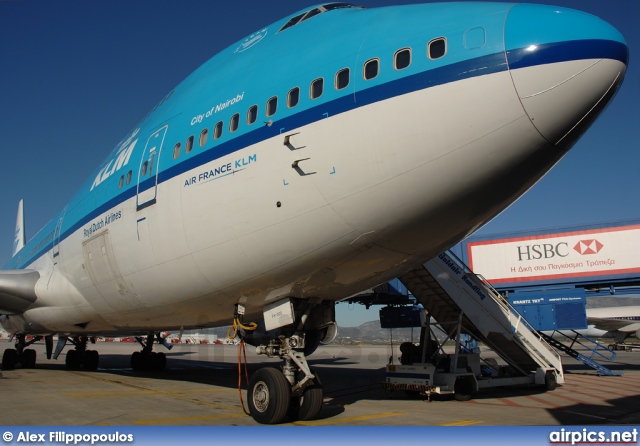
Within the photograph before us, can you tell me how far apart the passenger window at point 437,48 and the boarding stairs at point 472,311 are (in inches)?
295

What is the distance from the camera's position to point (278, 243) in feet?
23.4

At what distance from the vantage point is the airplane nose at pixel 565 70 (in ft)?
17.7

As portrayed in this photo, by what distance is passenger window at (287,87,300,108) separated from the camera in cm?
710

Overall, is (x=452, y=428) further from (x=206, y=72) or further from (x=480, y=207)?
(x=206, y=72)

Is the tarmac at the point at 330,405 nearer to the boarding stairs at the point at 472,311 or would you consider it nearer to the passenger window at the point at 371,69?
the boarding stairs at the point at 472,311

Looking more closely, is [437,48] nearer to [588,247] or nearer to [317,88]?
[317,88]

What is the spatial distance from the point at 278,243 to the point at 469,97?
310 centimetres

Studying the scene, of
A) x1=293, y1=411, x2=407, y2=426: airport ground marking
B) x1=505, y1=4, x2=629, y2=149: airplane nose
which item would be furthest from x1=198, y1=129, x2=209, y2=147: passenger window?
x1=505, y1=4, x2=629, y2=149: airplane nose

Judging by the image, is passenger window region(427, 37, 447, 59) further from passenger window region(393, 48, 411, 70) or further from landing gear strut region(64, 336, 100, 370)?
landing gear strut region(64, 336, 100, 370)

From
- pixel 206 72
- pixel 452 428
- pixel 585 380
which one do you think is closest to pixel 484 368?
pixel 585 380

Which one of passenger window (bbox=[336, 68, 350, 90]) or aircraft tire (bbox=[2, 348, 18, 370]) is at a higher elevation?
passenger window (bbox=[336, 68, 350, 90])

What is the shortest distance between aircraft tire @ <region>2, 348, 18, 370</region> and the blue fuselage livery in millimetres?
12764

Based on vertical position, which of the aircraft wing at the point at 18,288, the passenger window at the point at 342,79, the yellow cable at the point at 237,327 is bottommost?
the yellow cable at the point at 237,327

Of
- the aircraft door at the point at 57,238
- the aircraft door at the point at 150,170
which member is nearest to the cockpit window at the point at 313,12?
the aircraft door at the point at 150,170
